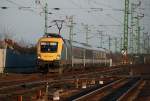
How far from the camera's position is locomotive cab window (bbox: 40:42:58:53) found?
1631 inches

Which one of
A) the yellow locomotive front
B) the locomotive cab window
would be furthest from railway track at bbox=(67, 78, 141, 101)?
the locomotive cab window

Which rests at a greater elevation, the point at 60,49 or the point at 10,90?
the point at 60,49

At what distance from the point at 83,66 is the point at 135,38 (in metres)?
41.7

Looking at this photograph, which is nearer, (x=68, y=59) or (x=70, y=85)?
(x=70, y=85)

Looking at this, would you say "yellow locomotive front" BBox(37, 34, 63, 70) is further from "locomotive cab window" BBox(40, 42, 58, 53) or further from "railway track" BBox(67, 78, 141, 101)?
"railway track" BBox(67, 78, 141, 101)

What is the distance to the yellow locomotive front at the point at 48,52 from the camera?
134ft

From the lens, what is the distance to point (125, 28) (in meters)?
60.9

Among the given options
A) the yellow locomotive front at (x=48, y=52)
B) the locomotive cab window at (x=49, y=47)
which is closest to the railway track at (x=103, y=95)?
the yellow locomotive front at (x=48, y=52)

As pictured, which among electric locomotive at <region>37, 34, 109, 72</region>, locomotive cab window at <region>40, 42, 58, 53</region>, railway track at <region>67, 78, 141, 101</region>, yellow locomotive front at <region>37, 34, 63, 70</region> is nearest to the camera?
railway track at <region>67, 78, 141, 101</region>

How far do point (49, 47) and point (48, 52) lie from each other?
538 mm

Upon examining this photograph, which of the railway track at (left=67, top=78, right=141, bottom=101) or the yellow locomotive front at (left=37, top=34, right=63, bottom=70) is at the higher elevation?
the yellow locomotive front at (left=37, top=34, right=63, bottom=70)

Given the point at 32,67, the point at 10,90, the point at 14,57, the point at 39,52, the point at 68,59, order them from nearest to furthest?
the point at 10,90, the point at 39,52, the point at 68,59, the point at 14,57, the point at 32,67

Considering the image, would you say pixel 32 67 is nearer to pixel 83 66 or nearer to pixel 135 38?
pixel 83 66

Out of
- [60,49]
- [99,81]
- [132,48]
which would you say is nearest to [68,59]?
[60,49]
